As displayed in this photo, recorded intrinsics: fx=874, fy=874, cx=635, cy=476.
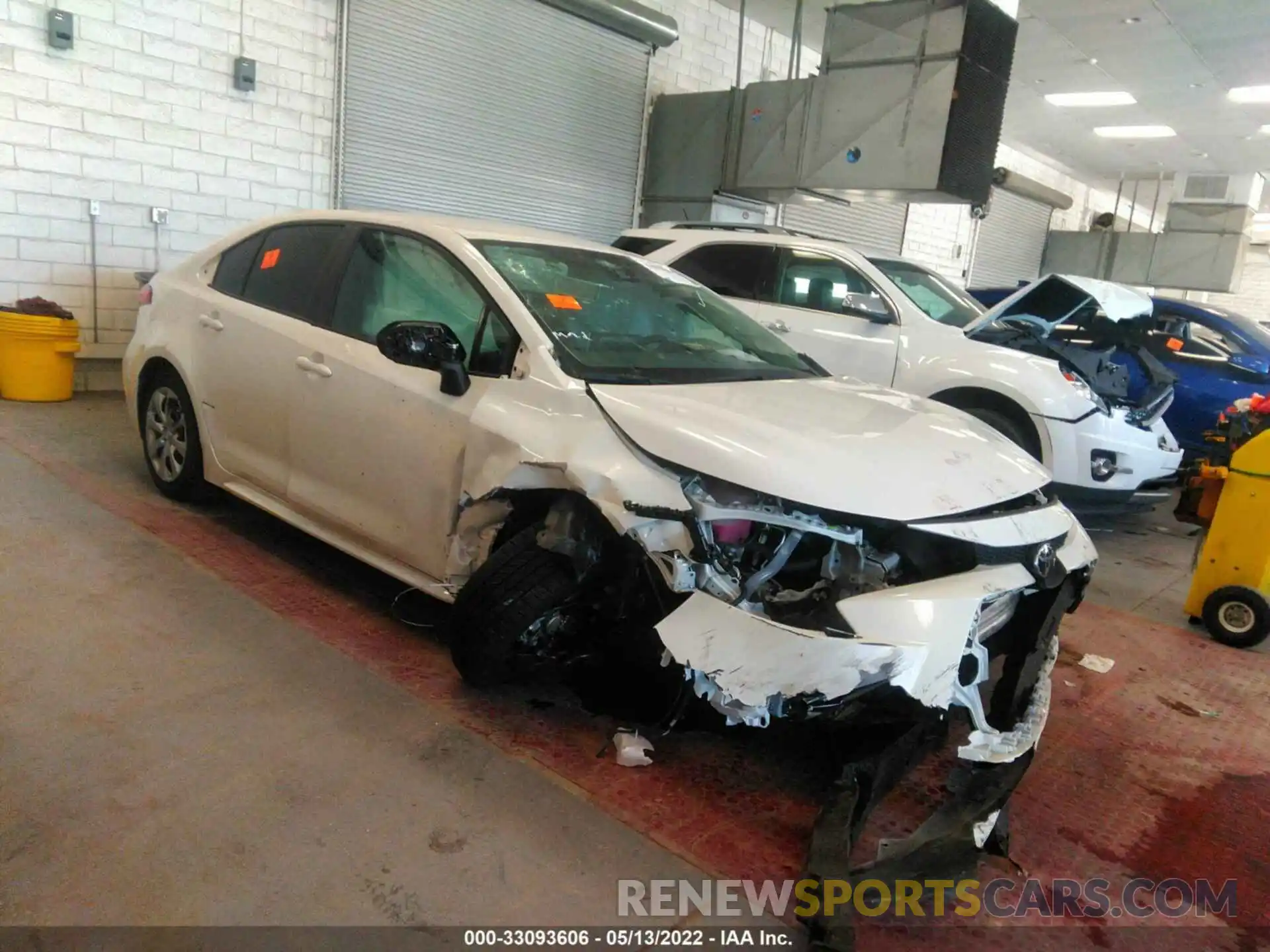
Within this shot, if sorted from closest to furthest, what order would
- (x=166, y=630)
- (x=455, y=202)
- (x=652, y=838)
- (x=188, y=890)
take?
(x=188, y=890)
(x=652, y=838)
(x=166, y=630)
(x=455, y=202)

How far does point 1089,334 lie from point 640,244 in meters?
3.31

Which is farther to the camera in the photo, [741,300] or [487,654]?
[741,300]

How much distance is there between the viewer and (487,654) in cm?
260

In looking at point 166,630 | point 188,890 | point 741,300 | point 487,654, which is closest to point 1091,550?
point 487,654

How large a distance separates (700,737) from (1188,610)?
2.94m

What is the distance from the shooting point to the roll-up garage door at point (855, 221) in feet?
38.9

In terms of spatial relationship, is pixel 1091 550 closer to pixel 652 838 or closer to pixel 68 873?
pixel 652 838

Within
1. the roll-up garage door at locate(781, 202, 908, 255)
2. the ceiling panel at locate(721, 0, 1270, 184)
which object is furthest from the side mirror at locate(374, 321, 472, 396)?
the roll-up garage door at locate(781, 202, 908, 255)

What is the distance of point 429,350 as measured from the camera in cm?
275

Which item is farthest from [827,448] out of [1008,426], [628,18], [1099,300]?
[628,18]

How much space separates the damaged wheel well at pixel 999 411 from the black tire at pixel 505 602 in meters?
3.47

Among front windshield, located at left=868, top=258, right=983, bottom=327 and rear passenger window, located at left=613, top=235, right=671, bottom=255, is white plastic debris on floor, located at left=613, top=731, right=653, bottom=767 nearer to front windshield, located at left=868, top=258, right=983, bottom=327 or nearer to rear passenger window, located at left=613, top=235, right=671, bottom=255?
front windshield, located at left=868, top=258, right=983, bottom=327

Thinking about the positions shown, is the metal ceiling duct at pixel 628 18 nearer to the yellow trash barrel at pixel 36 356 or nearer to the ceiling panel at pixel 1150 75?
the ceiling panel at pixel 1150 75

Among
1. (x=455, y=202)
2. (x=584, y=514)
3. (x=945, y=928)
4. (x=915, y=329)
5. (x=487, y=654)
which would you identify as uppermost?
(x=455, y=202)
